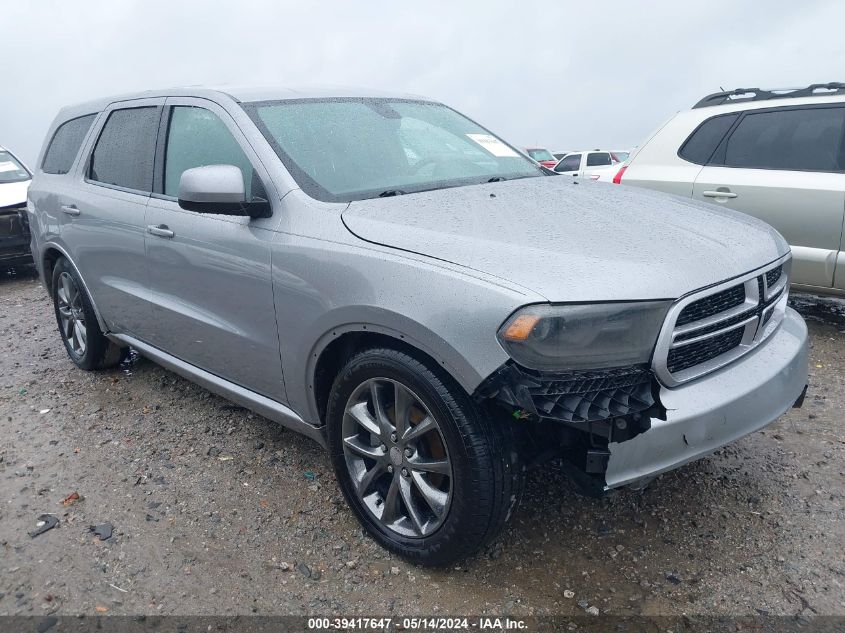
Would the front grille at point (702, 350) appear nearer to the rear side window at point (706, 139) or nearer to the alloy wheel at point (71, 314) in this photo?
the rear side window at point (706, 139)

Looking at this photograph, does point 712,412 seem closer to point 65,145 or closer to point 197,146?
point 197,146

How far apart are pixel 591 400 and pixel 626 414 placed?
0.10 meters

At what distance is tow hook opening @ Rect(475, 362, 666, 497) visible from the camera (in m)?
1.93

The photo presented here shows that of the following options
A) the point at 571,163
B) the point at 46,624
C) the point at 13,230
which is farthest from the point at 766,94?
the point at 571,163

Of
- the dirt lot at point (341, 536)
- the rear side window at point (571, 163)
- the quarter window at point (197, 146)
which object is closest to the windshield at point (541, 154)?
the rear side window at point (571, 163)

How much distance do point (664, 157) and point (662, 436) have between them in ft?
12.8

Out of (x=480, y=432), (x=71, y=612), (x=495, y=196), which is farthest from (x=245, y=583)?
(x=495, y=196)

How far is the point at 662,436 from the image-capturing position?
2.02 meters

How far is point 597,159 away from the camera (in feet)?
60.5

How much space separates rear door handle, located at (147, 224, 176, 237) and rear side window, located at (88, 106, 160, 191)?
0.97ft

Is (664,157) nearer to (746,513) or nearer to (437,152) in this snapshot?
(437,152)

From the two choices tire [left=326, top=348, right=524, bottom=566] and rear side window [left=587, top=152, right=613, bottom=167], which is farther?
rear side window [left=587, top=152, right=613, bottom=167]

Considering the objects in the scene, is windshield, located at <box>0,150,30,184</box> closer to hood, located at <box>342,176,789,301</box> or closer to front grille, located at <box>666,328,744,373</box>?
hood, located at <box>342,176,789,301</box>

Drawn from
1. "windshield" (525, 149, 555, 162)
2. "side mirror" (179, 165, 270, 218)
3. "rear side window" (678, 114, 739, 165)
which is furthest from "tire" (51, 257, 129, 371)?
"windshield" (525, 149, 555, 162)
